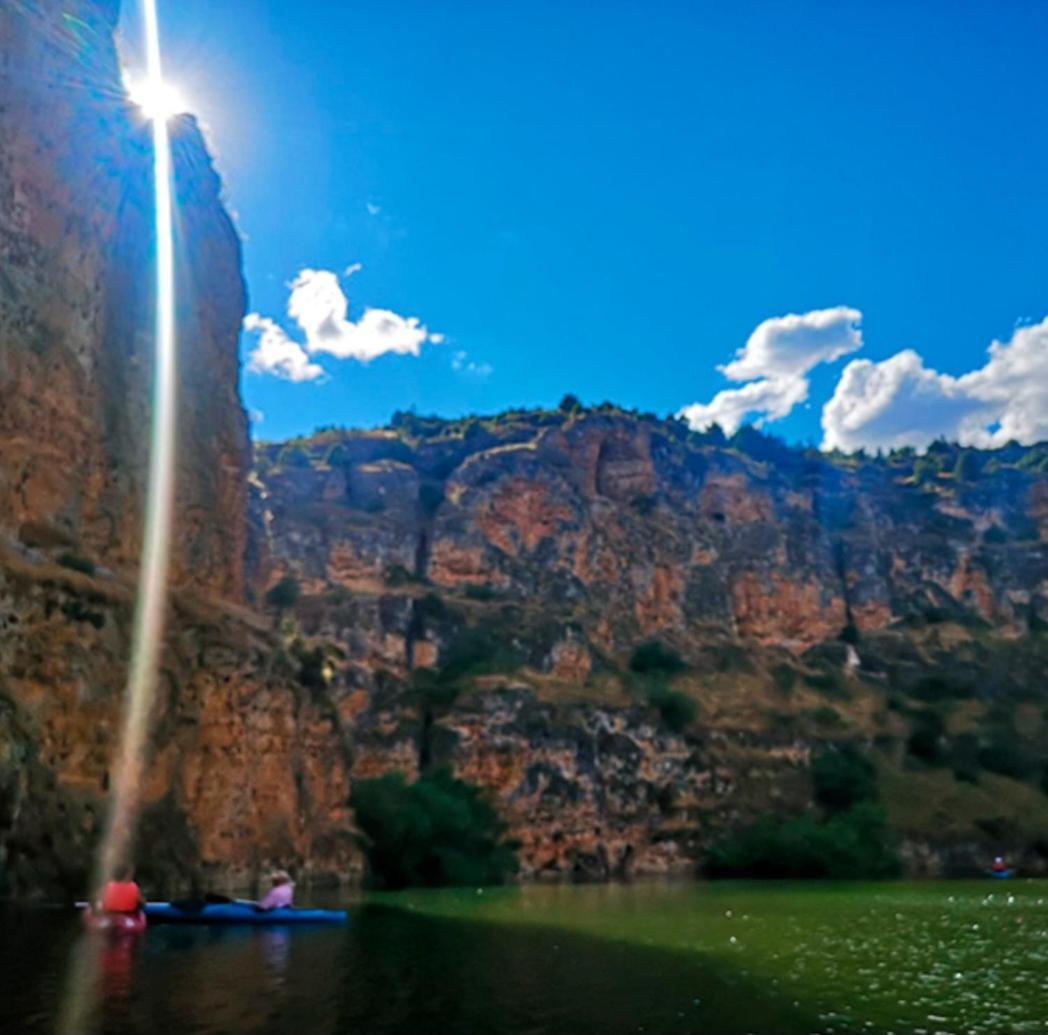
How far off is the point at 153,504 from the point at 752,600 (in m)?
69.8

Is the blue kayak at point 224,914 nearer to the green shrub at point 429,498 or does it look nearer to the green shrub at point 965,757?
the green shrub at point 965,757

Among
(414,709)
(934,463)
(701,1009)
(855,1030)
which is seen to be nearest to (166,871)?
(701,1009)

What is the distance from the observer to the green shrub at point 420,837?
40.4 meters

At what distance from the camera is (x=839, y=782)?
65.6 metres

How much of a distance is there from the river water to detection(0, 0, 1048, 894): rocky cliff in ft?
21.7

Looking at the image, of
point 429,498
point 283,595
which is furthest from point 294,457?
point 283,595

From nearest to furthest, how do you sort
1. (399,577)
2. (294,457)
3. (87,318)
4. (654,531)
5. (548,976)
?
(548,976), (87,318), (399,577), (654,531), (294,457)

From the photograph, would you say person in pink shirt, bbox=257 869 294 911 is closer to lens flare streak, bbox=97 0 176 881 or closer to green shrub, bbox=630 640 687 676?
lens flare streak, bbox=97 0 176 881

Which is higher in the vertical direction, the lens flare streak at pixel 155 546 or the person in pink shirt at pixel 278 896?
the lens flare streak at pixel 155 546

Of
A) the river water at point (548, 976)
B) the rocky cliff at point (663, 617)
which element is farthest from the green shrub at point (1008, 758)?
the river water at point (548, 976)

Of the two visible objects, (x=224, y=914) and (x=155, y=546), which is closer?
(x=224, y=914)

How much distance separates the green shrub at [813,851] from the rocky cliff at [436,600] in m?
3.91

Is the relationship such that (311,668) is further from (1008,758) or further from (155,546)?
(1008,758)

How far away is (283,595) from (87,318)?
40.9 m
